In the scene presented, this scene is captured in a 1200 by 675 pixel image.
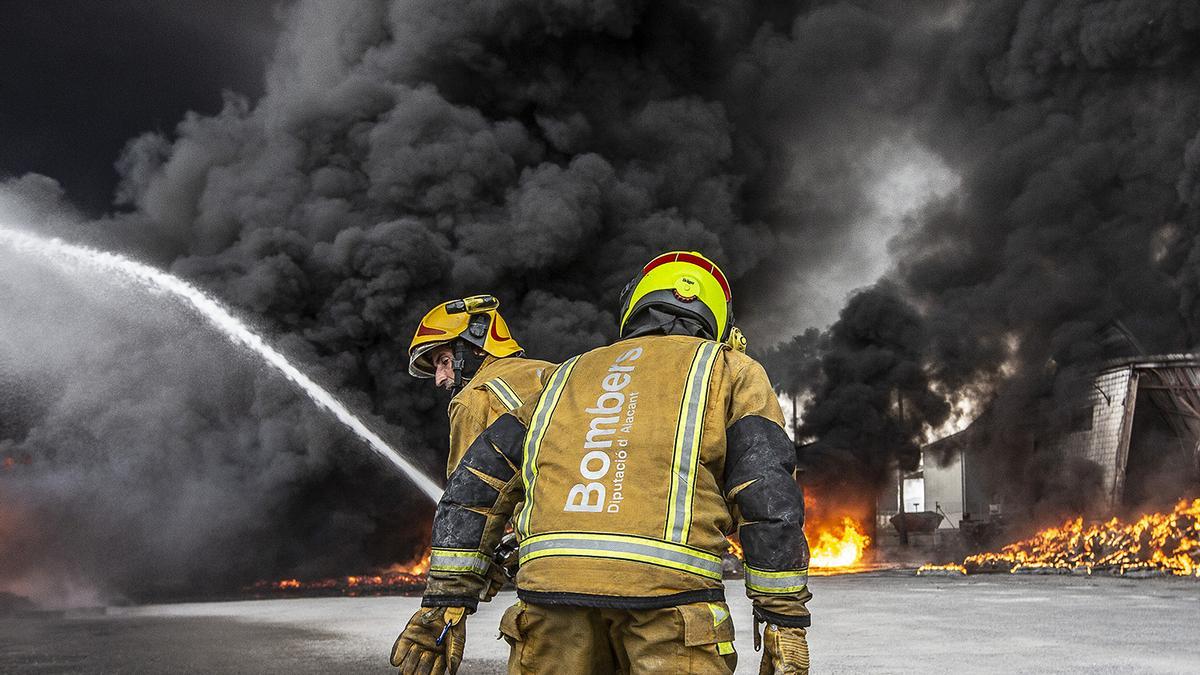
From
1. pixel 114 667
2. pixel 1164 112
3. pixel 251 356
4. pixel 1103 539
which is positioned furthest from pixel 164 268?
pixel 1164 112

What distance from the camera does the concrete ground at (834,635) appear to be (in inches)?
238

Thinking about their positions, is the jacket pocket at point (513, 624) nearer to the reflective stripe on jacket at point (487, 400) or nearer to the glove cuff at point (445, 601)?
the glove cuff at point (445, 601)

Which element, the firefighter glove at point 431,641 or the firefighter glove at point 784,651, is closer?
the firefighter glove at point 784,651

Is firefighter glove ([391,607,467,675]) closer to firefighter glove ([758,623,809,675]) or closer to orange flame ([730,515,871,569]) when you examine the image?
firefighter glove ([758,623,809,675])

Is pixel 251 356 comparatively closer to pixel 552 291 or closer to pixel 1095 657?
pixel 552 291

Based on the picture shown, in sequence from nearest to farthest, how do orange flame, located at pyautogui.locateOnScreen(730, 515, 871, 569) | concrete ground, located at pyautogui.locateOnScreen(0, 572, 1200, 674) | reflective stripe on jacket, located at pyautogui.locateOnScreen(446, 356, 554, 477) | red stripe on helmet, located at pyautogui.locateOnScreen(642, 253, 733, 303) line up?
1. red stripe on helmet, located at pyautogui.locateOnScreen(642, 253, 733, 303)
2. reflective stripe on jacket, located at pyautogui.locateOnScreen(446, 356, 554, 477)
3. concrete ground, located at pyautogui.locateOnScreen(0, 572, 1200, 674)
4. orange flame, located at pyautogui.locateOnScreen(730, 515, 871, 569)

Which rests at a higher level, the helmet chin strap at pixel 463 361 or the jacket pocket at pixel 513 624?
the helmet chin strap at pixel 463 361

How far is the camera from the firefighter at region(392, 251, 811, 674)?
1.95 meters

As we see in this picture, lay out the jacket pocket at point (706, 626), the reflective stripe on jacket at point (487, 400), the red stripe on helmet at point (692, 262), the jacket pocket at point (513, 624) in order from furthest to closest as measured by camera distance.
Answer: the reflective stripe on jacket at point (487, 400)
the red stripe on helmet at point (692, 262)
the jacket pocket at point (513, 624)
the jacket pocket at point (706, 626)

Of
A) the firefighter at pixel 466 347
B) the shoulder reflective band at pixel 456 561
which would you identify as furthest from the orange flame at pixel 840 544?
the shoulder reflective band at pixel 456 561

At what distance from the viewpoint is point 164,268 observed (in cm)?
2438

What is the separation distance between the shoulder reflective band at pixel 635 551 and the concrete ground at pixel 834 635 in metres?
3.97

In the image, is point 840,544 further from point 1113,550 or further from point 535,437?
point 535,437

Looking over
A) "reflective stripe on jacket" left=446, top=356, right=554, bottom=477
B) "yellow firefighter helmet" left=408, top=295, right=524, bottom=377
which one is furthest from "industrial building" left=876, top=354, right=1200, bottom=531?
"reflective stripe on jacket" left=446, top=356, right=554, bottom=477
